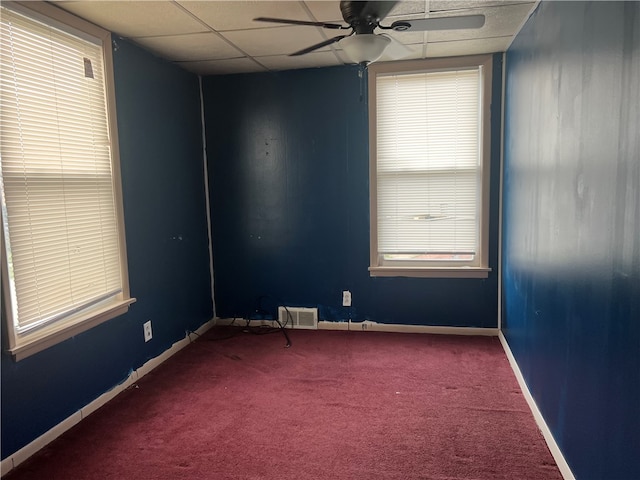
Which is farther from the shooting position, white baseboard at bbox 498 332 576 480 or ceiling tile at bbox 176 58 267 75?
ceiling tile at bbox 176 58 267 75

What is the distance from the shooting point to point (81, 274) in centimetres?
255

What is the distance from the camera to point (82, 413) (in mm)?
2516

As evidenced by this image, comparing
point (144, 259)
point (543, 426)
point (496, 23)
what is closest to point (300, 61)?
point (496, 23)

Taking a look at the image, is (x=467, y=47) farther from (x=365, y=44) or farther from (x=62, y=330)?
(x=62, y=330)

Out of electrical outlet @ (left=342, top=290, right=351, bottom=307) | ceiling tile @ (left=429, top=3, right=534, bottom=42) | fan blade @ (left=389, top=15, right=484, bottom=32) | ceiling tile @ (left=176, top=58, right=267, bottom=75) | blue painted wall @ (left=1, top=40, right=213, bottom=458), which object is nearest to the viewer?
fan blade @ (left=389, top=15, right=484, bottom=32)

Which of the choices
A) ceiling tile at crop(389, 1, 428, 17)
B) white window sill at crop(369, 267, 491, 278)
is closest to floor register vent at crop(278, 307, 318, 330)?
white window sill at crop(369, 267, 491, 278)

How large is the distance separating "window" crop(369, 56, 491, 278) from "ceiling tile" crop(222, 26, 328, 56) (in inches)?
31.8

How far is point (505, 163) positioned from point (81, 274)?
3078 millimetres

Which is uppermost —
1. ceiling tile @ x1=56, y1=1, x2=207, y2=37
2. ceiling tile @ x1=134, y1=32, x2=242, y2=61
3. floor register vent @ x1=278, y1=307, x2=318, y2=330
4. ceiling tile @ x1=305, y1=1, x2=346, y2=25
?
ceiling tile @ x1=134, y1=32, x2=242, y2=61

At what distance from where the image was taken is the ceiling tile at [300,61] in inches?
133

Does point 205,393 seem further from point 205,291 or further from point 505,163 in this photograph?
point 505,163

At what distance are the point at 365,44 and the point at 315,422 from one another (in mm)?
A: 2021

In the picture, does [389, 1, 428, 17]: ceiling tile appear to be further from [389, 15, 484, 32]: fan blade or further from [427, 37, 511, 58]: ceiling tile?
[427, 37, 511, 58]: ceiling tile

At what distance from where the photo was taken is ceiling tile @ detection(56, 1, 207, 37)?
7.70ft
